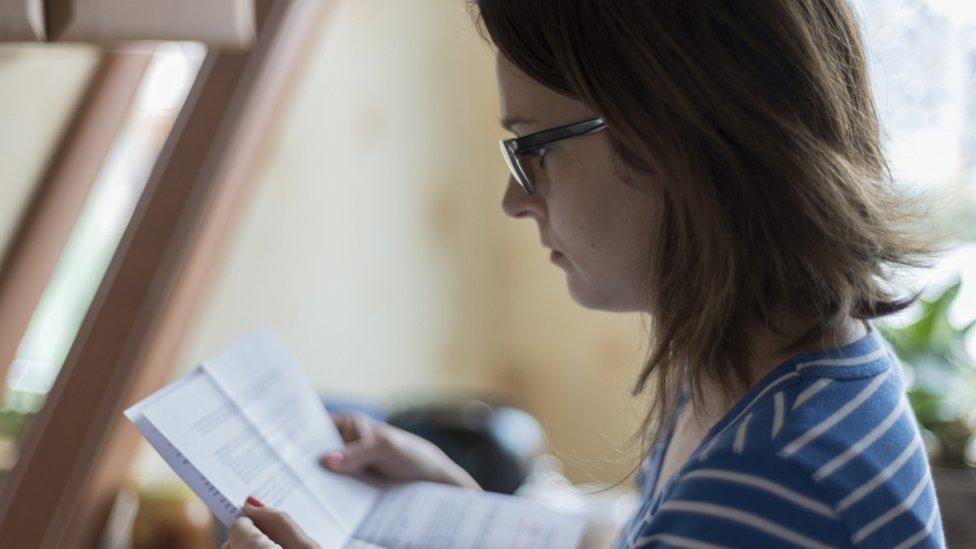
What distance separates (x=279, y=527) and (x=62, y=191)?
1.76 ft

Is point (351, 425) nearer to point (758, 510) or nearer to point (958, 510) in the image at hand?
point (758, 510)

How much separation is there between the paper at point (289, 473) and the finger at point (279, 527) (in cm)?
2

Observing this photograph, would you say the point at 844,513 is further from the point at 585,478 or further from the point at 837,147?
the point at 585,478

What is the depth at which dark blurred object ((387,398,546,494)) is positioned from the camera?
1.59m

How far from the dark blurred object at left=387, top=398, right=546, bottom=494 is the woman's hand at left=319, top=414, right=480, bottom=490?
0.44 metres

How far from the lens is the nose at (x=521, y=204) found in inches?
34.8

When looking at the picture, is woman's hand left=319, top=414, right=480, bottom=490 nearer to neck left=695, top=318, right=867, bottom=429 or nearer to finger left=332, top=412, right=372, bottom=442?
finger left=332, top=412, right=372, bottom=442

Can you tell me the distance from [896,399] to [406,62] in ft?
5.57

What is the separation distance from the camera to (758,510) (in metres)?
0.63

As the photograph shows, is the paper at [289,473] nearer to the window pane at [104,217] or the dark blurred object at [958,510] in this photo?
the window pane at [104,217]

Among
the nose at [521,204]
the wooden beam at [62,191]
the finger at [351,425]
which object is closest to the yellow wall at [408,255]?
the wooden beam at [62,191]

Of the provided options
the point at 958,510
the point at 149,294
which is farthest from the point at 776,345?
the point at 958,510

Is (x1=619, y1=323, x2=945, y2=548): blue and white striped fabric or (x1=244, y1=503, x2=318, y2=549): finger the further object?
(x1=244, y1=503, x2=318, y2=549): finger

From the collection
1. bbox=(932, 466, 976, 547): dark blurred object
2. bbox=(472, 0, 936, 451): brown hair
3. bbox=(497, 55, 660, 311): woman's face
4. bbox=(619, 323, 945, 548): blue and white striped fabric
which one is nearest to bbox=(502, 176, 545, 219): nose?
bbox=(497, 55, 660, 311): woman's face
